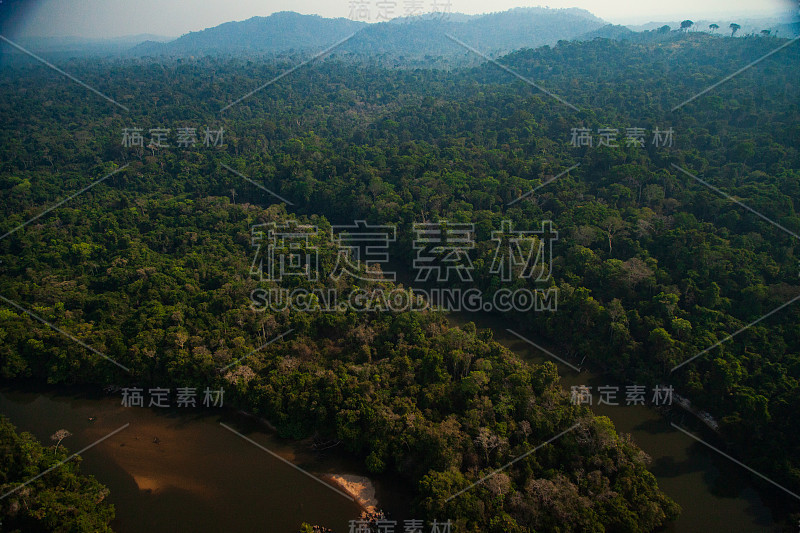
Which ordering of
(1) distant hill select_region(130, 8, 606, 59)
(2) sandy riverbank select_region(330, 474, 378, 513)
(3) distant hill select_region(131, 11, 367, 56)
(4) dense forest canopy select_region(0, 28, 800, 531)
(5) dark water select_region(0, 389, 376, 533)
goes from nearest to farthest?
(5) dark water select_region(0, 389, 376, 533), (2) sandy riverbank select_region(330, 474, 378, 513), (4) dense forest canopy select_region(0, 28, 800, 531), (1) distant hill select_region(130, 8, 606, 59), (3) distant hill select_region(131, 11, 367, 56)

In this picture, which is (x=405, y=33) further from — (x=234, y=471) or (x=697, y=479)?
(x=697, y=479)

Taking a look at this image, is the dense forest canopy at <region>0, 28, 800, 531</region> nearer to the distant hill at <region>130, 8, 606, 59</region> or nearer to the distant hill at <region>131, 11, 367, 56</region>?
the distant hill at <region>130, 8, 606, 59</region>

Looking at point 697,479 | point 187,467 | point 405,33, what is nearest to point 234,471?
point 187,467

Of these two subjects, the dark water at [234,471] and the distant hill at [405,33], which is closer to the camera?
the dark water at [234,471]

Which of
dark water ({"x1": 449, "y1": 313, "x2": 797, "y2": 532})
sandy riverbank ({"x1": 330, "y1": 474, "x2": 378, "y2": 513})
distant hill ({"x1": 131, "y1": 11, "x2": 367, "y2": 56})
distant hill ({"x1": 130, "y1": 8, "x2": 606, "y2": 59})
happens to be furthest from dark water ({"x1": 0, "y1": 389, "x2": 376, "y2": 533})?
distant hill ({"x1": 131, "y1": 11, "x2": 367, "y2": 56})

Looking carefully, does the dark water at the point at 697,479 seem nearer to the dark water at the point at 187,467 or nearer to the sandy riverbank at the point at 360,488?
the sandy riverbank at the point at 360,488

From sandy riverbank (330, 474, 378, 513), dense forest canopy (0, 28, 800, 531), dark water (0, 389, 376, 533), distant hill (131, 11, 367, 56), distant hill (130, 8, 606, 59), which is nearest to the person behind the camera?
dark water (0, 389, 376, 533)

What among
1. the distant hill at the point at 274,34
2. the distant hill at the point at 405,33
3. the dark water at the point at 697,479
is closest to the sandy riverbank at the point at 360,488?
the dark water at the point at 697,479
